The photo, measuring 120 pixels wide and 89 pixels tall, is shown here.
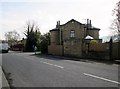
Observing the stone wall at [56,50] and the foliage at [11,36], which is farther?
the foliage at [11,36]

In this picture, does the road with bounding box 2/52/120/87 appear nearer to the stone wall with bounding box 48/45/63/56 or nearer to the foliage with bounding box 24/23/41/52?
the stone wall with bounding box 48/45/63/56

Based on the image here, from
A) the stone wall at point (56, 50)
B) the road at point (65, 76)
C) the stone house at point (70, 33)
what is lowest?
the road at point (65, 76)

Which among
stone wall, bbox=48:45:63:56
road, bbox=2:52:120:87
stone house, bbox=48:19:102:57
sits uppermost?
stone house, bbox=48:19:102:57

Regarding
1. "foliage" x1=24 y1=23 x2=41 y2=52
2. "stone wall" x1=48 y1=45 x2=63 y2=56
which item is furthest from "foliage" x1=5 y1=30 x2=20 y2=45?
"stone wall" x1=48 y1=45 x2=63 y2=56

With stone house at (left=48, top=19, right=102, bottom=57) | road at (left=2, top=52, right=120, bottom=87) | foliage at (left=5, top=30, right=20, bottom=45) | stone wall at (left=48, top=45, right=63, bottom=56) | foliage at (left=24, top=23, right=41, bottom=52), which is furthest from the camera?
foliage at (left=5, top=30, right=20, bottom=45)

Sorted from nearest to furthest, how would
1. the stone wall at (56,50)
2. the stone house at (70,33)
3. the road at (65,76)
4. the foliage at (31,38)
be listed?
the road at (65,76), the stone wall at (56,50), the stone house at (70,33), the foliage at (31,38)

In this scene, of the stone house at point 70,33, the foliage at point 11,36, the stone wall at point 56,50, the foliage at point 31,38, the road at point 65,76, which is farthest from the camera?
the foliage at point 11,36

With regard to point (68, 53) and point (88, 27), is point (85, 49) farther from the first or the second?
point (88, 27)

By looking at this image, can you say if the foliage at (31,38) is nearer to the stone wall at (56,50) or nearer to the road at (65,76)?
the stone wall at (56,50)

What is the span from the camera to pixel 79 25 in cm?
5994

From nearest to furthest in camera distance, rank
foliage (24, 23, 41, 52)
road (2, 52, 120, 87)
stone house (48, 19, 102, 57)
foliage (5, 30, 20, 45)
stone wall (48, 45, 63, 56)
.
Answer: road (2, 52, 120, 87), stone wall (48, 45, 63, 56), stone house (48, 19, 102, 57), foliage (24, 23, 41, 52), foliage (5, 30, 20, 45)

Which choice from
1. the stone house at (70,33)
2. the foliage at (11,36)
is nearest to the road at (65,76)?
the stone house at (70,33)

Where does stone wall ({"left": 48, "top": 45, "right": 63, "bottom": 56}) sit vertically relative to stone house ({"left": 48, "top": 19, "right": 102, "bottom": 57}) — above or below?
below

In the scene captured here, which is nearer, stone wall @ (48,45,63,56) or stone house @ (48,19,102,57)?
stone wall @ (48,45,63,56)
